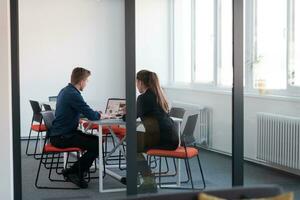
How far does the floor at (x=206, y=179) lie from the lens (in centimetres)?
489

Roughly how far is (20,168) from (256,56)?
3.05 meters

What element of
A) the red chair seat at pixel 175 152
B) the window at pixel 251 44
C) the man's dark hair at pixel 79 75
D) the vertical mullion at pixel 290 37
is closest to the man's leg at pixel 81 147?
the man's dark hair at pixel 79 75

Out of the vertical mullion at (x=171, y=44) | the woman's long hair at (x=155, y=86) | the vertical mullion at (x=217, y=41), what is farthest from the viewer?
the vertical mullion at (x=217, y=41)

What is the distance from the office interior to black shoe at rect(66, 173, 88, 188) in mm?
106

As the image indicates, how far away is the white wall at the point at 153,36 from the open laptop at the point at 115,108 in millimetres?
383

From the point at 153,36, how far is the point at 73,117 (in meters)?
1.24

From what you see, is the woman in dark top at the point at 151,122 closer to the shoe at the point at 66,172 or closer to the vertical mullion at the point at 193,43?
the vertical mullion at the point at 193,43

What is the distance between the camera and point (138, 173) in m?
4.70

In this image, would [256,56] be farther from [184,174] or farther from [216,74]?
[184,174]

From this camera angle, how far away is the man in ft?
17.2

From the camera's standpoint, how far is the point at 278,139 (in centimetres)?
567

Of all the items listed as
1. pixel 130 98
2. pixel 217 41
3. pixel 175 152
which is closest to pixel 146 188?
pixel 175 152

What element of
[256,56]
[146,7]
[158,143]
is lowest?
[158,143]

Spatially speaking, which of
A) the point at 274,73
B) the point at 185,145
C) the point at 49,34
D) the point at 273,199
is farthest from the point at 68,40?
the point at 273,199
